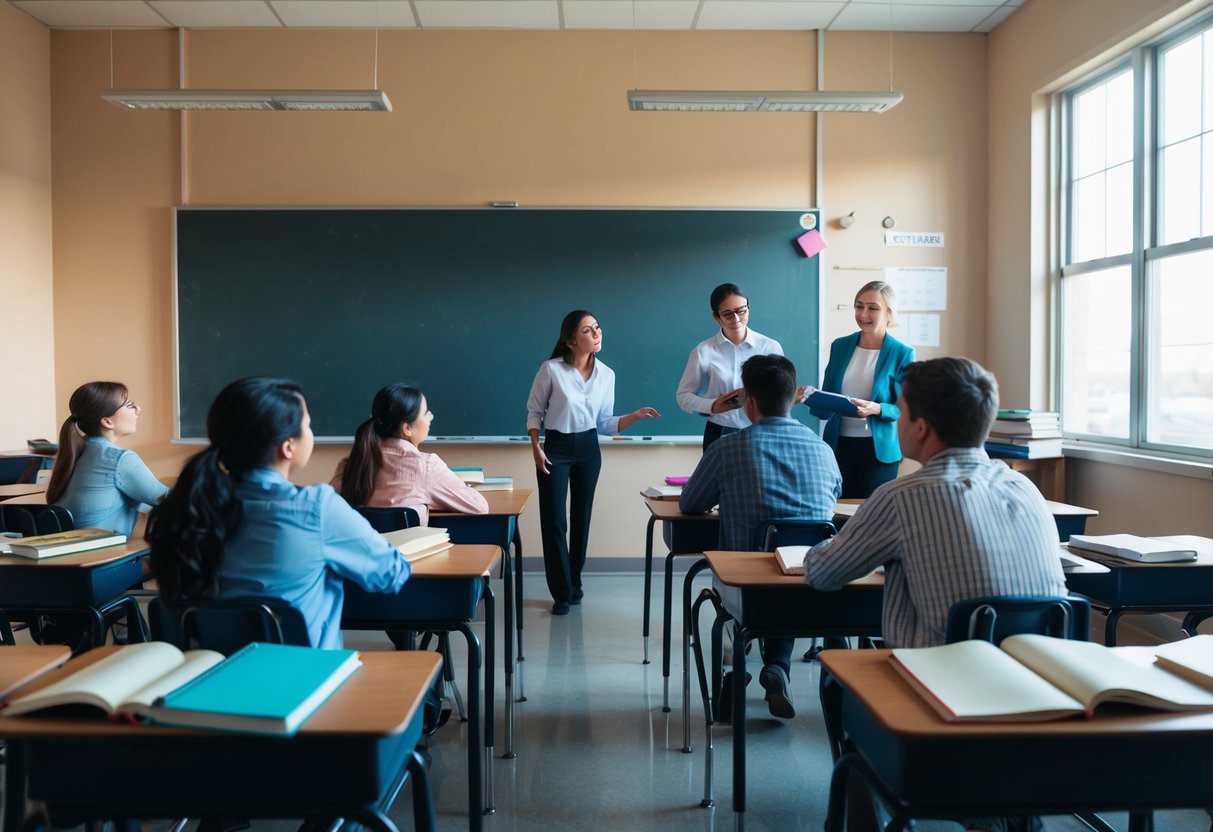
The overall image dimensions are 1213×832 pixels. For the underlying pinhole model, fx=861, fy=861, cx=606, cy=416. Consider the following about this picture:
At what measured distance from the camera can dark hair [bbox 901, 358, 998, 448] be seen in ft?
5.60

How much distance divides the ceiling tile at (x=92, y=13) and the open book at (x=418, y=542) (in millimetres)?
4033

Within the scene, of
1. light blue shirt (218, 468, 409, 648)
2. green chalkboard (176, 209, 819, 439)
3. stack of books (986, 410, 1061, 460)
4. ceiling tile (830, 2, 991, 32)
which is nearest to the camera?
light blue shirt (218, 468, 409, 648)

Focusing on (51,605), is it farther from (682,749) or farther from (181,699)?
(682,749)

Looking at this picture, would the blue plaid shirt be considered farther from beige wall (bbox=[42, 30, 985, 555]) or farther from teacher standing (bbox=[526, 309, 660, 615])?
beige wall (bbox=[42, 30, 985, 555])

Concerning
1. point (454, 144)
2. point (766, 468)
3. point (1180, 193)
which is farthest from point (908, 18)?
point (766, 468)

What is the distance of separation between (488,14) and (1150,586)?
14.2 ft

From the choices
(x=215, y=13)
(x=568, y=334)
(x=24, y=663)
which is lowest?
(x=24, y=663)

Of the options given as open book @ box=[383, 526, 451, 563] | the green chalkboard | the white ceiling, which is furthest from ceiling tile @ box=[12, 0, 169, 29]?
open book @ box=[383, 526, 451, 563]

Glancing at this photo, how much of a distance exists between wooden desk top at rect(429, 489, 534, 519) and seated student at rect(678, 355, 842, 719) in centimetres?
71

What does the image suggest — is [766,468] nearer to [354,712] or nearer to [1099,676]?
[1099,676]

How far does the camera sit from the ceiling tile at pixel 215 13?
4.70m

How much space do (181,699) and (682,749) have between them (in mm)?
1895

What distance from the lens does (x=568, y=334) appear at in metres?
4.40

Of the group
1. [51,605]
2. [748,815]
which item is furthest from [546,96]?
[748,815]
